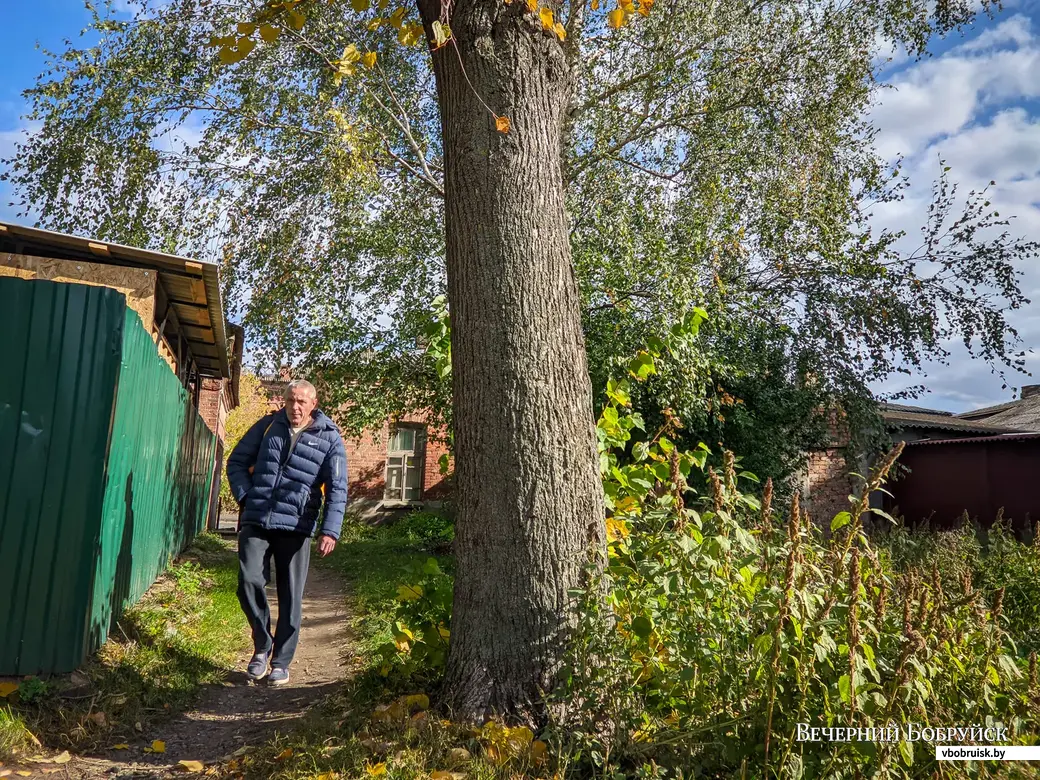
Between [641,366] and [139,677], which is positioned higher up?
[641,366]

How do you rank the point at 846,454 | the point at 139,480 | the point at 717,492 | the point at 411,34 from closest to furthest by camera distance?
the point at 717,492 < the point at 411,34 < the point at 139,480 < the point at 846,454

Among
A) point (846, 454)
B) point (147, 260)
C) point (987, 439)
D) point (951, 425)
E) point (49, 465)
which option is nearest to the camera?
point (49, 465)

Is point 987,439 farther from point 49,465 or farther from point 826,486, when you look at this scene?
point 49,465

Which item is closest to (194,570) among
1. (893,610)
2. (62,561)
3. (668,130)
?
(62,561)

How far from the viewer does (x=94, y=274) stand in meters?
6.82

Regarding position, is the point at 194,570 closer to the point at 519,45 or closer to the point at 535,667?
the point at 535,667

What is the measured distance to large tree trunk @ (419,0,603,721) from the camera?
305cm

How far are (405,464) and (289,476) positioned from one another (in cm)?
1499

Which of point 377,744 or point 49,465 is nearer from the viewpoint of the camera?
point 377,744

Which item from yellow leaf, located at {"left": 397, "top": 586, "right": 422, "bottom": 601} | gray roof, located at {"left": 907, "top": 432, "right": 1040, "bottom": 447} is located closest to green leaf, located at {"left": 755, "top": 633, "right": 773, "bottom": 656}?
yellow leaf, located at {"left": 397, "top": 586, "right": 422, "bottom": 601}

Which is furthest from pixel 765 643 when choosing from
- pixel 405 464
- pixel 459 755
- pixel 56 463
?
pixel 405 464

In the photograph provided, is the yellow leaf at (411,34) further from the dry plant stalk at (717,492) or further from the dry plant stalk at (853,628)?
the dry plant stalk at (853,628)

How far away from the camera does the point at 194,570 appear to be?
8.20 meters

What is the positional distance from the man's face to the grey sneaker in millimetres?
1452
